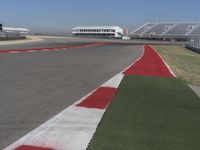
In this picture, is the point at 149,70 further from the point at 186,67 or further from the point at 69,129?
the point at 69,129

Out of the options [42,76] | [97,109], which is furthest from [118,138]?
[42,76]

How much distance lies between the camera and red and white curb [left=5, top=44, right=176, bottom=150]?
4.64 meters

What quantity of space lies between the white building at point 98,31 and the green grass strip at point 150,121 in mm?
141199

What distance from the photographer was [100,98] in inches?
322

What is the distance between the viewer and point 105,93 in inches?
348

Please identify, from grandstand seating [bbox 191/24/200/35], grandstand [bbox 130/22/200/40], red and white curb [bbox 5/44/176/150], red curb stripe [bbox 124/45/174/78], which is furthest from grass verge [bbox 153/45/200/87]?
grandstand seating [bbox 191/24/200/35]

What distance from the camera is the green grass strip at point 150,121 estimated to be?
15.9 feet

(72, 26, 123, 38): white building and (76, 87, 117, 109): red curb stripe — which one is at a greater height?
(72, 26, 123, 38): white building

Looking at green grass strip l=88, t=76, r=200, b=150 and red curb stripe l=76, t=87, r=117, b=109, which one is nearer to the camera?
green grass strip l=88, t=76, r=200, b=150

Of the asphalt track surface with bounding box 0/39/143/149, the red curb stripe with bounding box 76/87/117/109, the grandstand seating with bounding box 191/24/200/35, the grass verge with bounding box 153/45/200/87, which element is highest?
the grandstand seating with bounding box 191/24/200/35

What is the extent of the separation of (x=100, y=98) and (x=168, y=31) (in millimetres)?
117972

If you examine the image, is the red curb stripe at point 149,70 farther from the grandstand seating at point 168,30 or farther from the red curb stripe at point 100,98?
the grandstand seating at point 168,30

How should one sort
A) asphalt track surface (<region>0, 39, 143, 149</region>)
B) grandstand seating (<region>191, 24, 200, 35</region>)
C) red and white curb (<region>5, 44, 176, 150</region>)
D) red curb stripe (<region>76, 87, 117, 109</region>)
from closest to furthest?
red and white curb (<region>5, 44, 176, 150</region>)
asphalt track surface (<region>0, 39, 143, 149</region>)
red curb stripe (<region>76, 87, 117, 109</region>)
grandstand seating (<region>191, 24, 200, 35</region>)

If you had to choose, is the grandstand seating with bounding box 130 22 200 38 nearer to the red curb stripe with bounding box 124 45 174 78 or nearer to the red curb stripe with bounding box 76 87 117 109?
the red curb stripe with bounding box 124 45 174 78
